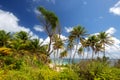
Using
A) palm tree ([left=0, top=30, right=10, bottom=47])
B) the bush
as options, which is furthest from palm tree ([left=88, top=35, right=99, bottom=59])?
the bush

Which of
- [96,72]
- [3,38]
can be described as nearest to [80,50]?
[3,38]

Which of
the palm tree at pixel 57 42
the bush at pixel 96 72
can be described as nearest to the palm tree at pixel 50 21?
the palm tree at pixel 57 42

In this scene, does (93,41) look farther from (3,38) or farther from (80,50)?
(3,38)

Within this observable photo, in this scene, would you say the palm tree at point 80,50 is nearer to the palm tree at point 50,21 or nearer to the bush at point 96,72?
the palm tree at point 50,21

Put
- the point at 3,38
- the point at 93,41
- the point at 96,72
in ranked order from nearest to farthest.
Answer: the point at 96,72 < the point at 3,38 < the point at 93,41

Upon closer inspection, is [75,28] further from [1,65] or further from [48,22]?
[1,65]

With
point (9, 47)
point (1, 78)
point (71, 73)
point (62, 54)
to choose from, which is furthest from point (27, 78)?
point (62, 54)

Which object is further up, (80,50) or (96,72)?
(80,50)

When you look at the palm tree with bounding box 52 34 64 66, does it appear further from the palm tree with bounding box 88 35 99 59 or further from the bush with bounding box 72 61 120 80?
the bush with bounding box 72 61 120 80

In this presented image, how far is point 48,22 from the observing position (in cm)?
5441

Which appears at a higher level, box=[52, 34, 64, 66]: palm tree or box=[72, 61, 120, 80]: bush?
box=[52, 34, 64, 66]: palm tree

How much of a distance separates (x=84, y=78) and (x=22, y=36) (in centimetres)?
3566

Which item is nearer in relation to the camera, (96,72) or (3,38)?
(96,72)

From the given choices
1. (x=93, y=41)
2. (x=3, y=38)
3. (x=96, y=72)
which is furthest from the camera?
(x=93, y=41)
